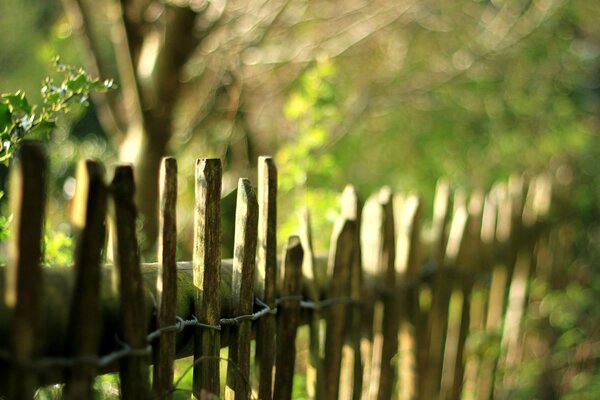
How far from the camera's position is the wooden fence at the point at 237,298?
3.80 feet

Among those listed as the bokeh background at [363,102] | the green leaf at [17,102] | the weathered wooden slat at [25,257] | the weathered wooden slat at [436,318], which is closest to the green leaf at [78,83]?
the green leaf at [17,102]

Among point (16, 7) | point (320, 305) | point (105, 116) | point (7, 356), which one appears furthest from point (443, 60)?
point (16, 7)

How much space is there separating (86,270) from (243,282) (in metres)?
0.52

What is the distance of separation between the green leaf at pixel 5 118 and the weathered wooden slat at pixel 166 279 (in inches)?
11.8

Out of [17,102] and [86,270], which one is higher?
[17,102]

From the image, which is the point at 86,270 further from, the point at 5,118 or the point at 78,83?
the point at 78,83

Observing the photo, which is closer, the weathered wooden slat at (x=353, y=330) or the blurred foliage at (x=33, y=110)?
the blurred foliage at (x=33, y=110)

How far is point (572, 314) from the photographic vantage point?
4.76 metres

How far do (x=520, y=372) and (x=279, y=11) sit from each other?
2.46 metres

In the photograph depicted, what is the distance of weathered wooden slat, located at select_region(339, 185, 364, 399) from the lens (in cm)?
222

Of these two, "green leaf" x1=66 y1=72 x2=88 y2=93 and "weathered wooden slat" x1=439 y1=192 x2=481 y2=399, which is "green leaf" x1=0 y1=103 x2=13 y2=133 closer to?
"green leaf" x1=66 y1=72 x2=88 y2=93

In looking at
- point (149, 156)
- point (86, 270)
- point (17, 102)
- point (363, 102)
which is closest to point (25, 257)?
point (86, 270)

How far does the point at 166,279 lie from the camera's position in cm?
143

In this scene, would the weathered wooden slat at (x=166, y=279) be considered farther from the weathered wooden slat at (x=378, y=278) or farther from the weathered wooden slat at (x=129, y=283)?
the weathered wooden slat at (x=378, y=278)
